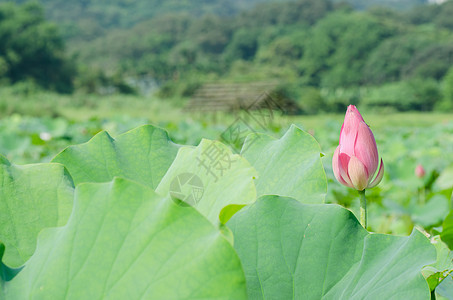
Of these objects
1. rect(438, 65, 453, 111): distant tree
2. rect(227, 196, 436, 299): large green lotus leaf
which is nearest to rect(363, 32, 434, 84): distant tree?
rect(438, 65, 453, 111): distant tree

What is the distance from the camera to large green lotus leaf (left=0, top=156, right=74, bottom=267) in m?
0.28

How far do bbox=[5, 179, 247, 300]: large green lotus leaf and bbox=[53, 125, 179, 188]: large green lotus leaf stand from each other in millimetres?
127

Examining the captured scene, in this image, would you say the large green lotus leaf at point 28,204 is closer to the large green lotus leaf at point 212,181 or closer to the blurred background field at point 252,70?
the large green lotus leaf at point 212,181

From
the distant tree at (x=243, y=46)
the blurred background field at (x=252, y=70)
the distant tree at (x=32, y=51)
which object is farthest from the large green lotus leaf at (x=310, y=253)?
the distant tree at (x=243, y=46)

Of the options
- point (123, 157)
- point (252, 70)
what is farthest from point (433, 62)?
point (123, 157)

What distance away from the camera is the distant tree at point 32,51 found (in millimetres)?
21359

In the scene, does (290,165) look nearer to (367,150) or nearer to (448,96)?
(367,150)

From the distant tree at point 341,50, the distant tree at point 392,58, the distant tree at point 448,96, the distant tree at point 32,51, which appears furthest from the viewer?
the distant tree at point 341,50

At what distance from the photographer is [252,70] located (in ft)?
89.0

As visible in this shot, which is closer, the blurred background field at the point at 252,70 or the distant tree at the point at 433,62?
the blurred background field at the point at 252,70

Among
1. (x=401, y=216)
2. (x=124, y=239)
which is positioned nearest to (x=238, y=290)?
(x=124, y=239)

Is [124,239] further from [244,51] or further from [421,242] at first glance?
[244,51]

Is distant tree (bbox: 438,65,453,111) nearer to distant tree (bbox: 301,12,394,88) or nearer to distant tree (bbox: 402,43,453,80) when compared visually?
distant tree (bbox: 402,43,453,80)

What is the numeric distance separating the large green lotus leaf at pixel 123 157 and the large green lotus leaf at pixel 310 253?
0.32ft
